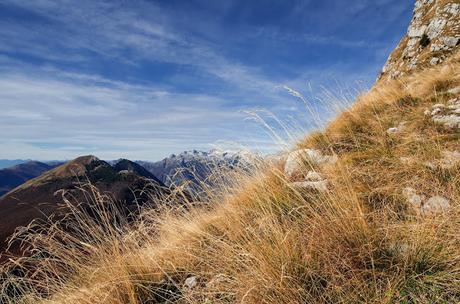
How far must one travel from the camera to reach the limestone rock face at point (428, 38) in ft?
41.1

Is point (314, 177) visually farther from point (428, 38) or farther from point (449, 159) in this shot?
point (428, 38)

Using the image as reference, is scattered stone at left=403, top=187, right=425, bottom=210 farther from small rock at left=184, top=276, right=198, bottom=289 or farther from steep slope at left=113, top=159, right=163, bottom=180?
steep slope at left=113, top=159, right=163, bottom=180

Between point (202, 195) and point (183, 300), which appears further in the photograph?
point (202, 195)

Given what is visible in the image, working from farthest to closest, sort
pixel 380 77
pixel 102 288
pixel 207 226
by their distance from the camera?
pixel 380 77, pixel 207 226, pixel 102 288

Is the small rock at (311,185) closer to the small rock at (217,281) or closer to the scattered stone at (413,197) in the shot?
the scattered stone at (413,197)

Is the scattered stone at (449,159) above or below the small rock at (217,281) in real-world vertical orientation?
above

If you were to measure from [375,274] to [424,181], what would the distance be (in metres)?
1.89

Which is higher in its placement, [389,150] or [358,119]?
[358,119]

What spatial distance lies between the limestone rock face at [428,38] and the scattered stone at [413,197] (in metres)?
10.8

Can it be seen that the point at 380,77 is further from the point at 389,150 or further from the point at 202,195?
the point at 202,195

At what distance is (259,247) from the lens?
2.88m

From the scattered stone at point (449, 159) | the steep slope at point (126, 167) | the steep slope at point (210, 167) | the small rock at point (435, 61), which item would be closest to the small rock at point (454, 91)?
the scattered stone at point (449, 159)

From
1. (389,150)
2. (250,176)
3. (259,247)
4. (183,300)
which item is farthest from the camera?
(250,176)

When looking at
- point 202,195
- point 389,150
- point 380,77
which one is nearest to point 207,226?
point 202,195
